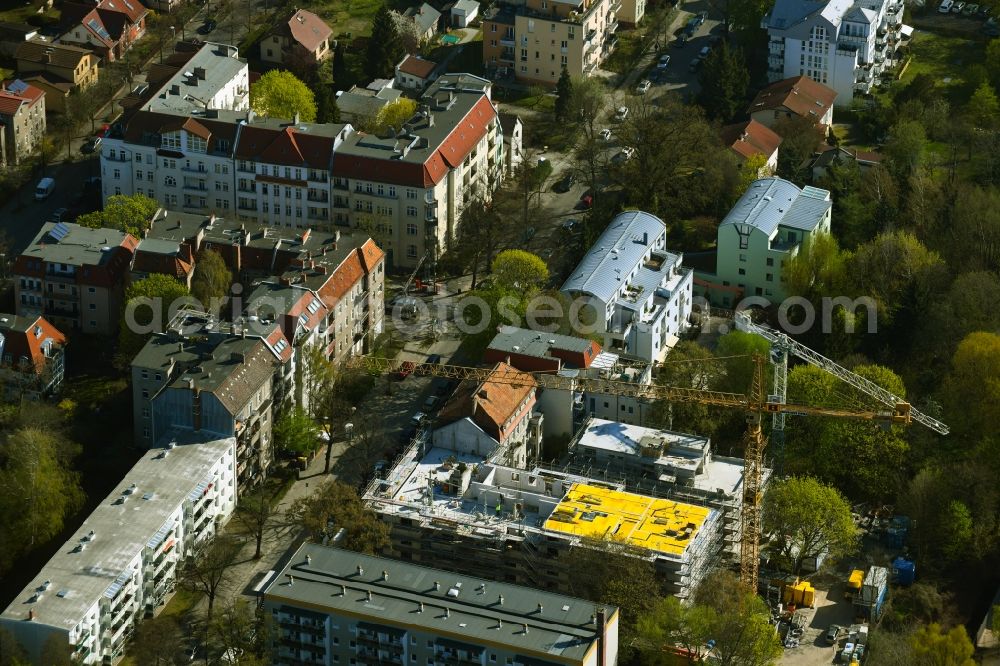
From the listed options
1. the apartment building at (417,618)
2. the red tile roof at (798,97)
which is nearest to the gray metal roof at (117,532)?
the apartment building at (417,618)

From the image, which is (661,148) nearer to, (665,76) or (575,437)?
(665,76)

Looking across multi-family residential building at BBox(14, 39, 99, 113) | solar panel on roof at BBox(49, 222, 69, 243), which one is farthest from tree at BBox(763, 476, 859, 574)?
multi-family residential building at BBox(14, 39, 99, 113)

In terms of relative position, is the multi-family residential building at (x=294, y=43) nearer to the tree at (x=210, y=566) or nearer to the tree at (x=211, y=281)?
the tree at (x=211, y=281)

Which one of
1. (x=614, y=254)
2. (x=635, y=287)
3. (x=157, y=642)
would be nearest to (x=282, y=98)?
(x=614, y=254)

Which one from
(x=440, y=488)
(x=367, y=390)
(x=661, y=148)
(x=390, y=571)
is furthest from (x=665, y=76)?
(x=390, y=571)

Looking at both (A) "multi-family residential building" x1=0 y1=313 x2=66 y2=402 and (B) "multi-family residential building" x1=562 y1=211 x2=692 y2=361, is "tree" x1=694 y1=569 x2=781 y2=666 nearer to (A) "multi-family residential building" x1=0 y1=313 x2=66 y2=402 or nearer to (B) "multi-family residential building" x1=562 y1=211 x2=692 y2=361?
(B) "multi-family residential building" x1=562 y1=211 x2=692 y2=361

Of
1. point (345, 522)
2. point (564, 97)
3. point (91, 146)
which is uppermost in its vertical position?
point (564, 97)

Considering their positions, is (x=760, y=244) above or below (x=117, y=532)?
above

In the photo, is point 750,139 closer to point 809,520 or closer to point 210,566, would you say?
point 809,520
